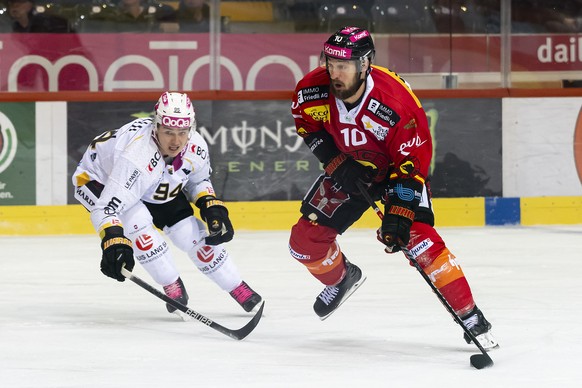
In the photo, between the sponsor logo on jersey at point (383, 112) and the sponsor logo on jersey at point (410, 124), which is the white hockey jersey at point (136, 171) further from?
the sponsor logo on jersey at point (410, 124)

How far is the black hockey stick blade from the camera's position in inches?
152

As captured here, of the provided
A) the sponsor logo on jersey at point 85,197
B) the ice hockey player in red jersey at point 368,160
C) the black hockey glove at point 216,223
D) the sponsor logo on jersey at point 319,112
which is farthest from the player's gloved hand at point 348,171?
the sponsor logo on jersey at point 85,197

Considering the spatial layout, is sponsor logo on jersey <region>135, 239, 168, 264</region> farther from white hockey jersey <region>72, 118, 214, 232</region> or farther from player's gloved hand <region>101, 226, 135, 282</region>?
player's gloved hand <region>101, 226, 135, 282</region>

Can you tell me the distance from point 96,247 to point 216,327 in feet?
9.21

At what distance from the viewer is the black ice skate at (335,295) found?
476 cm

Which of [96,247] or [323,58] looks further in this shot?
[96,247]

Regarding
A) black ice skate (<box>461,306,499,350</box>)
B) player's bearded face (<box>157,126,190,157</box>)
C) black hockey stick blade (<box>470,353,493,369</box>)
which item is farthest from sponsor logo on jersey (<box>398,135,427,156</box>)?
player's bearded face (<box>157,126,190,157</box>)

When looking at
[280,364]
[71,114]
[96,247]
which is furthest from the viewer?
[71,114]

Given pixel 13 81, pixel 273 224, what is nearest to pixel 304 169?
pixel 273 224

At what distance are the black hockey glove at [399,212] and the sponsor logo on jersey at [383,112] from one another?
Answer: 0.20 m

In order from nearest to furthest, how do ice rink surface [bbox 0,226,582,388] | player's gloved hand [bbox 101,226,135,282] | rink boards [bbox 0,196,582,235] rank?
ice rink surface [bbox 0,226,582,388], player's gloved hand [bbox 101,226,135,282], rink boards [bbox 0,196,582,235]

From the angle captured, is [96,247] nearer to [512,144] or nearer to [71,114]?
[71,114]

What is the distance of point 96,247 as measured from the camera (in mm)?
7152

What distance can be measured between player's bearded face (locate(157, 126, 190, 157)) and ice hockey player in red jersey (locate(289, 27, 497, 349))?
1.36ft
